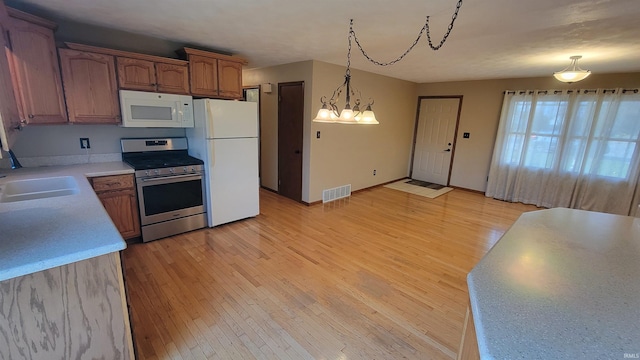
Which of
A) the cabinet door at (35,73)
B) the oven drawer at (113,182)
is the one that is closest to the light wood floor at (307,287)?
the oven drawer at (113,182)

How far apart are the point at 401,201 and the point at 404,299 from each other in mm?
2985

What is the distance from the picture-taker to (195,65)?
3391 millimetres

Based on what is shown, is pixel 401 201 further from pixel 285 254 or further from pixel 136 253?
pixel 136 253

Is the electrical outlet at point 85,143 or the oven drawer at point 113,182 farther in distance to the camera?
the electrical outlet at point 85,143

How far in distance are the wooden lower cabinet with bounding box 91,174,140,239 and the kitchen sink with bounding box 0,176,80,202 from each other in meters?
0.27

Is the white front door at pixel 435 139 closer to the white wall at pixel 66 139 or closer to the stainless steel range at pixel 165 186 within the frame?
the stainless steel range at pixel 165 186

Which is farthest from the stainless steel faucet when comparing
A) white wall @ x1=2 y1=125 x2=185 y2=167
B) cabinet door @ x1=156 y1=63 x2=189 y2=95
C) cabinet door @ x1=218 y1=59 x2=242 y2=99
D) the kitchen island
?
cabinet door @ x1=218 y1=59 x2=242 y2=99

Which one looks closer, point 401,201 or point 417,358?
point 417,358

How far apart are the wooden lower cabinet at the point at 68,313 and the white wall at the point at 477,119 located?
631 centimetres

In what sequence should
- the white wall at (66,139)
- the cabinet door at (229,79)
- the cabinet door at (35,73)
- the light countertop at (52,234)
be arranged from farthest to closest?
the cabinet door at (229,79), the white wall at (66,139), the cabinet door at (35,73), the light countertop at (52,234)

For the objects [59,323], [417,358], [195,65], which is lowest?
[417,358]

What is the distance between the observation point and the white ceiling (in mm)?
2096

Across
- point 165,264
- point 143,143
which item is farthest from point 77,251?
point 143,143

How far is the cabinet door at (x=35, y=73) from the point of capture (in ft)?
7.67
